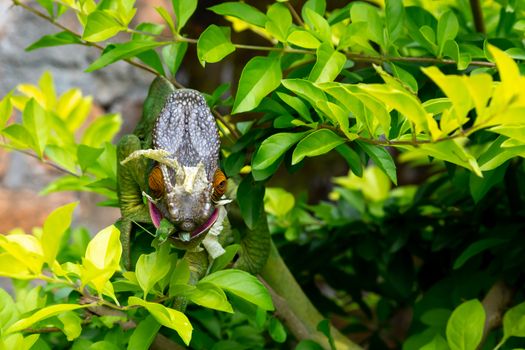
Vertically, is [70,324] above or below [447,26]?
below

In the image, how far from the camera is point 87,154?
944 mm

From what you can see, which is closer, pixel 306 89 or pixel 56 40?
pixel 306 89

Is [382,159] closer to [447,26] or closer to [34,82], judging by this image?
[447,26]

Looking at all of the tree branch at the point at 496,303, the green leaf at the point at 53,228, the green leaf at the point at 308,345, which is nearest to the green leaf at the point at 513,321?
the tree branch at the point at 496,303

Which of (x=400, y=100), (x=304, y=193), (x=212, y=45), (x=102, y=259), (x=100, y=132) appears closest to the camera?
(x=400, y=100)

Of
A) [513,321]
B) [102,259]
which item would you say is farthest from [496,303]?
[102,259]

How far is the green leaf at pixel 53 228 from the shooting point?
2.12 ft

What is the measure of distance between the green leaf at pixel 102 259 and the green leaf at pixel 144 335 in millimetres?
82

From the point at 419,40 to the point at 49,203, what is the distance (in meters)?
1.63

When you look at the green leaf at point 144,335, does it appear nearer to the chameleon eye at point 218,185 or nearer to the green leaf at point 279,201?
the chameleon eye at point 218,185

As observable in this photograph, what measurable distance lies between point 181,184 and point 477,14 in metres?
0.57

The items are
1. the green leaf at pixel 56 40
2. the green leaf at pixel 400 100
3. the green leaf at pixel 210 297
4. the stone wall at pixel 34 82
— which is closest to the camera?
the green leaf at pixel 400 100

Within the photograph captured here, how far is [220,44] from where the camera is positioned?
2.55ft

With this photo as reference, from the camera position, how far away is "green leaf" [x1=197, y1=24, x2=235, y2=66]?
2.50 ft
